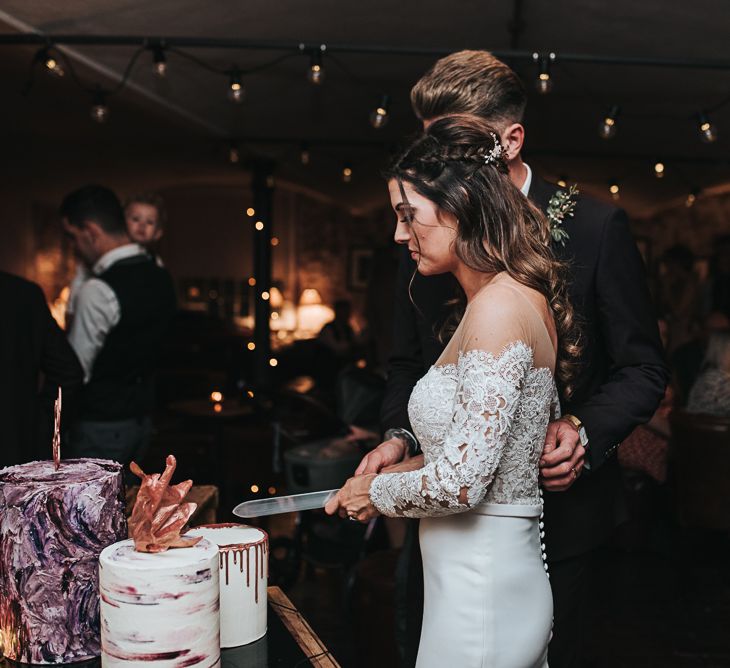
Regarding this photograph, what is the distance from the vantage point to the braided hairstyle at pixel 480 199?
1.53 metres

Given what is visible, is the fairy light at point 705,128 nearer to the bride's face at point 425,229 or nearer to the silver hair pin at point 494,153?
the silver hair pin at point 494,153

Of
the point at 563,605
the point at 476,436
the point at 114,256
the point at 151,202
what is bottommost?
the point at 563,605

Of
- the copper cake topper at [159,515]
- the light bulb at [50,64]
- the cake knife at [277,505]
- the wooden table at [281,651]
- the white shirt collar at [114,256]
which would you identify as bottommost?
the wooden table at [281,651]

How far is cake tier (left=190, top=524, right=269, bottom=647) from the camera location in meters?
1.27

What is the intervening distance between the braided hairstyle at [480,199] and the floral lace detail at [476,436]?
7.5 inches

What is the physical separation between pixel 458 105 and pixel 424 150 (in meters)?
0.27

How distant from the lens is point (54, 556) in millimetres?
1158

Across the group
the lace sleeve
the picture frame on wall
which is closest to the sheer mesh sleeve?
the lace sleeve

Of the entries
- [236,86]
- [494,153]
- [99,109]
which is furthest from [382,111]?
[494,153]

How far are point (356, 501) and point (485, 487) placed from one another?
0.88ft

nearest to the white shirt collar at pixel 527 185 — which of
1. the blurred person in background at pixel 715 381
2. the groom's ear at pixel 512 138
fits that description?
the groom's ear at pixel 512 138

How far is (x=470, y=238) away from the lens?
1.54 m

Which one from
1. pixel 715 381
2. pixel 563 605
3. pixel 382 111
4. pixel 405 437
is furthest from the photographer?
pixel 715 381

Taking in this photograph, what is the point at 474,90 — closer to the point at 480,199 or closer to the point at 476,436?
the point at 480,199
